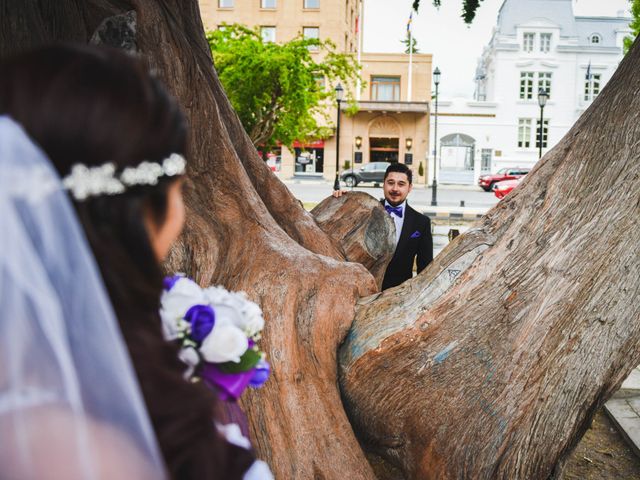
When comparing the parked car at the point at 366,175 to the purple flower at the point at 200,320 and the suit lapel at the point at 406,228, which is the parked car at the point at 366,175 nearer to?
the suit lapel at the point at 406,228

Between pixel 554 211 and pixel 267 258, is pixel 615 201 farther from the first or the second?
pixel 267 258

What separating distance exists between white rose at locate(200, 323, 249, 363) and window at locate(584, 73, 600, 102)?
4703cm

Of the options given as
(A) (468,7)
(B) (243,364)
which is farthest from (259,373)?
(A) (468,7)

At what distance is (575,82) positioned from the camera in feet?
145

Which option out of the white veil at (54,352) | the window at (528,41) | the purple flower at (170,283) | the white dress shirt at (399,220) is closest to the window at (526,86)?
the window at (528,41)

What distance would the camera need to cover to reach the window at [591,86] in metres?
44.2

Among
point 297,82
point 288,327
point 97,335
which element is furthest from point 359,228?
point 297,82

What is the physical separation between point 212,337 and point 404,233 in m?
4.07

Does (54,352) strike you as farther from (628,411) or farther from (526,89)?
(526,89)

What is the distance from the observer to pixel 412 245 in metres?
5.62

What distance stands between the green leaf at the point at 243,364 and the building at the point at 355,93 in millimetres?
39104

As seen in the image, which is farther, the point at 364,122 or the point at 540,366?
the point at 364,122

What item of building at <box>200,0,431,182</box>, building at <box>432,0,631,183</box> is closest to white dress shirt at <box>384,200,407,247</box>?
building at <box>200,0,431,182</box>

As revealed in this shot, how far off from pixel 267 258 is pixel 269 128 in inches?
644
